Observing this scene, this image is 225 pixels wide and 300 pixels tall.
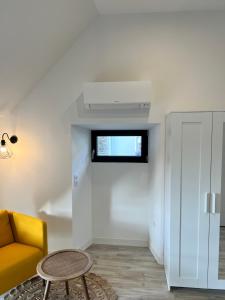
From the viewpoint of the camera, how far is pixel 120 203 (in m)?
3.40

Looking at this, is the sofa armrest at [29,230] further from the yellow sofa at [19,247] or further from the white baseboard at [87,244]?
the white baseboard at [87,244]

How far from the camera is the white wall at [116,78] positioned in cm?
256

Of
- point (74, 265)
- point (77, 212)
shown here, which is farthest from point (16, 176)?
point (74, 265)

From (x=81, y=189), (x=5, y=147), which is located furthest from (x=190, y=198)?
(x=5, y=147)

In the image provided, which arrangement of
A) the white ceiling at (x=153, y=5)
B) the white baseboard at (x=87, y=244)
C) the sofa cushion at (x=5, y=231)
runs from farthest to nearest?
the white baseboard at (x=87, y=244), the sofa cushion at (x=5, y=231), the white ceiling at (x=153, y=5)

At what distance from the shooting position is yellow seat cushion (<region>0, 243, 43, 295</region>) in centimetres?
206

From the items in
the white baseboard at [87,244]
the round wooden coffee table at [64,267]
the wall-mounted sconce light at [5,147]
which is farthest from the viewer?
the white baseboard at [87,244]

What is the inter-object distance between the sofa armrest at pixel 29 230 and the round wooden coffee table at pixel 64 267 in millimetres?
387

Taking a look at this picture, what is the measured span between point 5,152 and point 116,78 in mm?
1660

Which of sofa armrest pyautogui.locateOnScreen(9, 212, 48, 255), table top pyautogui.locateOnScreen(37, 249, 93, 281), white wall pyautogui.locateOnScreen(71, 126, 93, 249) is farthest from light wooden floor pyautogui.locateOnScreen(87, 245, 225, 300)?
sofa armrest pyautogui.locateOnScreen(9, 212, 48, 255)

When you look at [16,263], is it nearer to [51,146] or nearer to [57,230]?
[57,230]

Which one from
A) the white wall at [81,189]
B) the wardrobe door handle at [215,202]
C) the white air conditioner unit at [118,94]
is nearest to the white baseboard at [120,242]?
the white wall at [81,189]

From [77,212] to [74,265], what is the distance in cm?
108

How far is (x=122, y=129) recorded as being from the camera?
326 centimetres
